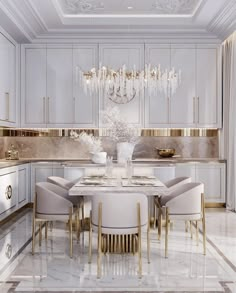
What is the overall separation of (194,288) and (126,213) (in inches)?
30.5

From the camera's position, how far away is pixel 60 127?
6.74 m

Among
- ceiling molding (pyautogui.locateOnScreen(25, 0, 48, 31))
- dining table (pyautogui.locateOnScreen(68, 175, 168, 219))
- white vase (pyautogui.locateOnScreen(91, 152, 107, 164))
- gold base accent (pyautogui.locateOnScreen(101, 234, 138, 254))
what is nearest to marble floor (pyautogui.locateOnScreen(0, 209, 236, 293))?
gold base accent (pyautogui.locateOnScreen(101, 234, 138, 254))

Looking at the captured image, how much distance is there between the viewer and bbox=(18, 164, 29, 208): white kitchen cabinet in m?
6.09

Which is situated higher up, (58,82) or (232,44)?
(232,44)

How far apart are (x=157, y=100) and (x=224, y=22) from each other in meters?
1.59

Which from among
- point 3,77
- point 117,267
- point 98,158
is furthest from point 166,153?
point 117,267

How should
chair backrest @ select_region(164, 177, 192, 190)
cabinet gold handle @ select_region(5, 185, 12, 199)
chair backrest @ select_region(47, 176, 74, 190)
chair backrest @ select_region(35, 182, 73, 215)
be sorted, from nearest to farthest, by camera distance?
chair backrest @ select_region(35, 182, 73, 215)
chair backrest @ select_region(164, 177, 192, 190)
chair backrest @ select_region(47, 176, 74, 190)
cabinet gold handle @ select_region(5, 185, 12, 199)

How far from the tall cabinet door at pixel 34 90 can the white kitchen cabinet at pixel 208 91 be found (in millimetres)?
2483

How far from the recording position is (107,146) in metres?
7.15

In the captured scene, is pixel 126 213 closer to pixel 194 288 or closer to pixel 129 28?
pixel 194 288

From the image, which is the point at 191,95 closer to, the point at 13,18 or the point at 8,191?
the point at 13,18

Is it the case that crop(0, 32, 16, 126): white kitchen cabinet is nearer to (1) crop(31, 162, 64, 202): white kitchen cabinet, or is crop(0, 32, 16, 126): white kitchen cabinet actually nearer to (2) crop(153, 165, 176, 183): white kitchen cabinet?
(1) crop(31, 162, 64, 202): white kitchen cabinet

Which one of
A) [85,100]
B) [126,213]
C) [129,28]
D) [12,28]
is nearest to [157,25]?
[129,28]

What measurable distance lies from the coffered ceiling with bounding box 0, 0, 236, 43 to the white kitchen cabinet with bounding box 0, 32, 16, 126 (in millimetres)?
223
